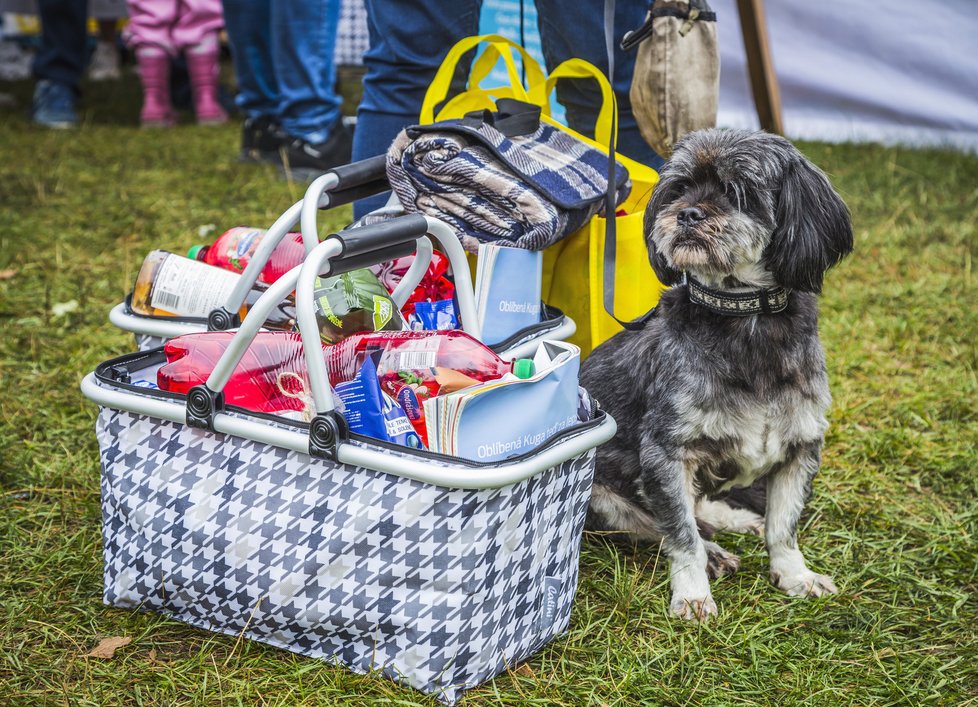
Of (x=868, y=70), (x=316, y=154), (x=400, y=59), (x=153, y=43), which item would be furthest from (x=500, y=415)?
(x=153, y=43)

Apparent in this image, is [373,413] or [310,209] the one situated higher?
[310,209]

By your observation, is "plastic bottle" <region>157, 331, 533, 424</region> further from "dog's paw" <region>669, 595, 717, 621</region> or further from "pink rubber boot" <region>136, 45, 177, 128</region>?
"pink rubber boot" <region>136, 45, 177, 128</region>

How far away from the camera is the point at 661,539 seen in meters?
2.22

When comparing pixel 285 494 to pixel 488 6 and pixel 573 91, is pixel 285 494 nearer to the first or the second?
pixel 573 91

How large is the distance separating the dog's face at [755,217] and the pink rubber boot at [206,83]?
579 cm

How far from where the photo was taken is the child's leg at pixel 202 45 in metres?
6.87

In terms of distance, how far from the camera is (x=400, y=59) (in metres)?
2.76

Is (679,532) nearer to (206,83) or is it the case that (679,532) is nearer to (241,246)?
(241,246)

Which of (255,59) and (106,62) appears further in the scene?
(106,62)

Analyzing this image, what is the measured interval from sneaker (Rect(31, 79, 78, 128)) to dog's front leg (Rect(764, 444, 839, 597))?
5.99 meters

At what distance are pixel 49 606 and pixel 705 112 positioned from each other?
195 centimetres

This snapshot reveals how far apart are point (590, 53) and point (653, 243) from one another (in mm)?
1003

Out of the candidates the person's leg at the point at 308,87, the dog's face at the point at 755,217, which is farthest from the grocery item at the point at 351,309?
the person's leg at the point at 308,87

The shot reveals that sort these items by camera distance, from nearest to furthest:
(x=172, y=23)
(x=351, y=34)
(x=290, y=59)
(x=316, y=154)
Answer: (x=290, y=59)
(x=316, y=154)
(x=172, y=23)
(x=351, y=34)
